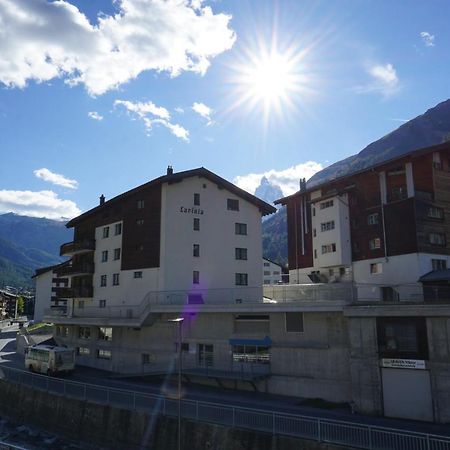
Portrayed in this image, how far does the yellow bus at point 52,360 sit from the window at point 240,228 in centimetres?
2092

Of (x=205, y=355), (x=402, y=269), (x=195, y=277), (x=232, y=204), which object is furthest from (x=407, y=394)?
(x=232, y=204)

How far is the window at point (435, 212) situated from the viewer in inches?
1849

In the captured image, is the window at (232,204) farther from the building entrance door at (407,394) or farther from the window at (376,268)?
the building entrance door at (407,394)

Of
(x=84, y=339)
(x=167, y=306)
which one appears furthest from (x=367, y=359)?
(x=84, y=339)

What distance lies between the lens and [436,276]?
42812 mm

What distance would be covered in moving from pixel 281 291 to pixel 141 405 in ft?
49.2

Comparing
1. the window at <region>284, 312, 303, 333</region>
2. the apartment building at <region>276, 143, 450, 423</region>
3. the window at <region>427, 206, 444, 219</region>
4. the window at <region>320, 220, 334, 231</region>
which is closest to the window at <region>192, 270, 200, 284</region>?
the apartment building at <region>276, 143, 450, 423</region>

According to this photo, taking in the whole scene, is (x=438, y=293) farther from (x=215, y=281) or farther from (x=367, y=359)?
(x=215, y=281)

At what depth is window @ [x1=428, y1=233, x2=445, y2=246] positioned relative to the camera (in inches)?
1826

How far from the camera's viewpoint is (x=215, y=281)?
46594mm

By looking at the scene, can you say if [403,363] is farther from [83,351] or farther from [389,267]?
[83,351]

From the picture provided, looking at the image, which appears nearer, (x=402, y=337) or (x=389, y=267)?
(x=402, y=337)

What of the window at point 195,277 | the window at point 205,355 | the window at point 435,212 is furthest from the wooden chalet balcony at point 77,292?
the window at point 435,212

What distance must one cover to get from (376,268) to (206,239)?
20.0 m
